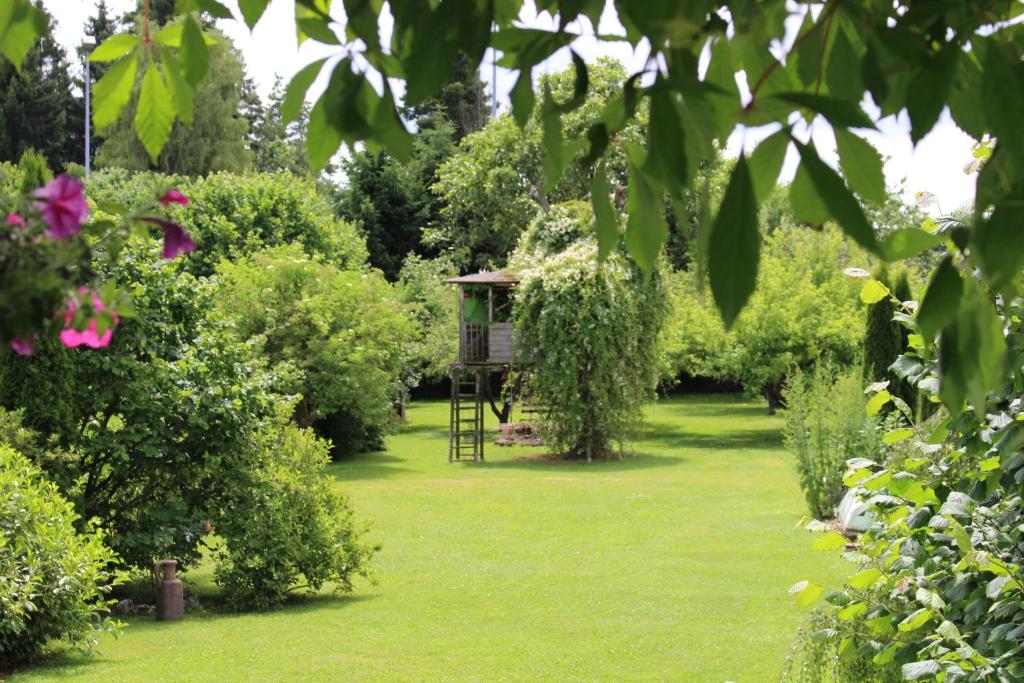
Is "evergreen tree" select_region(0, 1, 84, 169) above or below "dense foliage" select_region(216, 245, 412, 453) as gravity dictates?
above

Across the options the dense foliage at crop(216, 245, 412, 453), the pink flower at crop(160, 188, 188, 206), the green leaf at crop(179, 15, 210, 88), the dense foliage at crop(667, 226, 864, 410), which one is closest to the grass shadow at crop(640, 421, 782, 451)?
the dense foliage at crop(667, 226, 864, 410)

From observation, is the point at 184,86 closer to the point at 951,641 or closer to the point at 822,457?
the point at 951,641

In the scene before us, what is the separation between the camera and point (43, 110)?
4047 centimetres

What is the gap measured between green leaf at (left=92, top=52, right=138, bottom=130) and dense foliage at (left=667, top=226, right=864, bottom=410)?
2035 centimetres

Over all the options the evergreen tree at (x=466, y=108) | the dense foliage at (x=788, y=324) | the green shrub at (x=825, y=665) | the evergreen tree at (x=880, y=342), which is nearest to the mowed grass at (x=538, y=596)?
the evergreen tree at (x=880, y=342)

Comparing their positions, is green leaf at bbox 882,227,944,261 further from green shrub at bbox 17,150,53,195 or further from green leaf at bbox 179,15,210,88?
green shrub at bbox 17,150,53,195

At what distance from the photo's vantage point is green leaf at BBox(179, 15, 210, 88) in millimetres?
1386

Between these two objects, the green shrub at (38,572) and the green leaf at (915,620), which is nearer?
the green leaf at (915,620)

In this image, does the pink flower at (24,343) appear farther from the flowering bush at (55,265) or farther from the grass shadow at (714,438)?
the grass shadow at (714,438)

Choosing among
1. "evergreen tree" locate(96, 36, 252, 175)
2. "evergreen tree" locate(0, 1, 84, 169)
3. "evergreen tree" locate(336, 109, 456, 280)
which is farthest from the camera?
"evergreen tree" locate(0, 1, 84, 169)

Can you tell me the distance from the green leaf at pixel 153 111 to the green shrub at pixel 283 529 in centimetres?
802

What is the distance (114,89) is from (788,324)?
22.3 meters

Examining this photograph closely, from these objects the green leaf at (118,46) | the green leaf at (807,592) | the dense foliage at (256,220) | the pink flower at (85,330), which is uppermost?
the dense foliage at (256,220)

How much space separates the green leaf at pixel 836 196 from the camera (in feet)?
2.84
